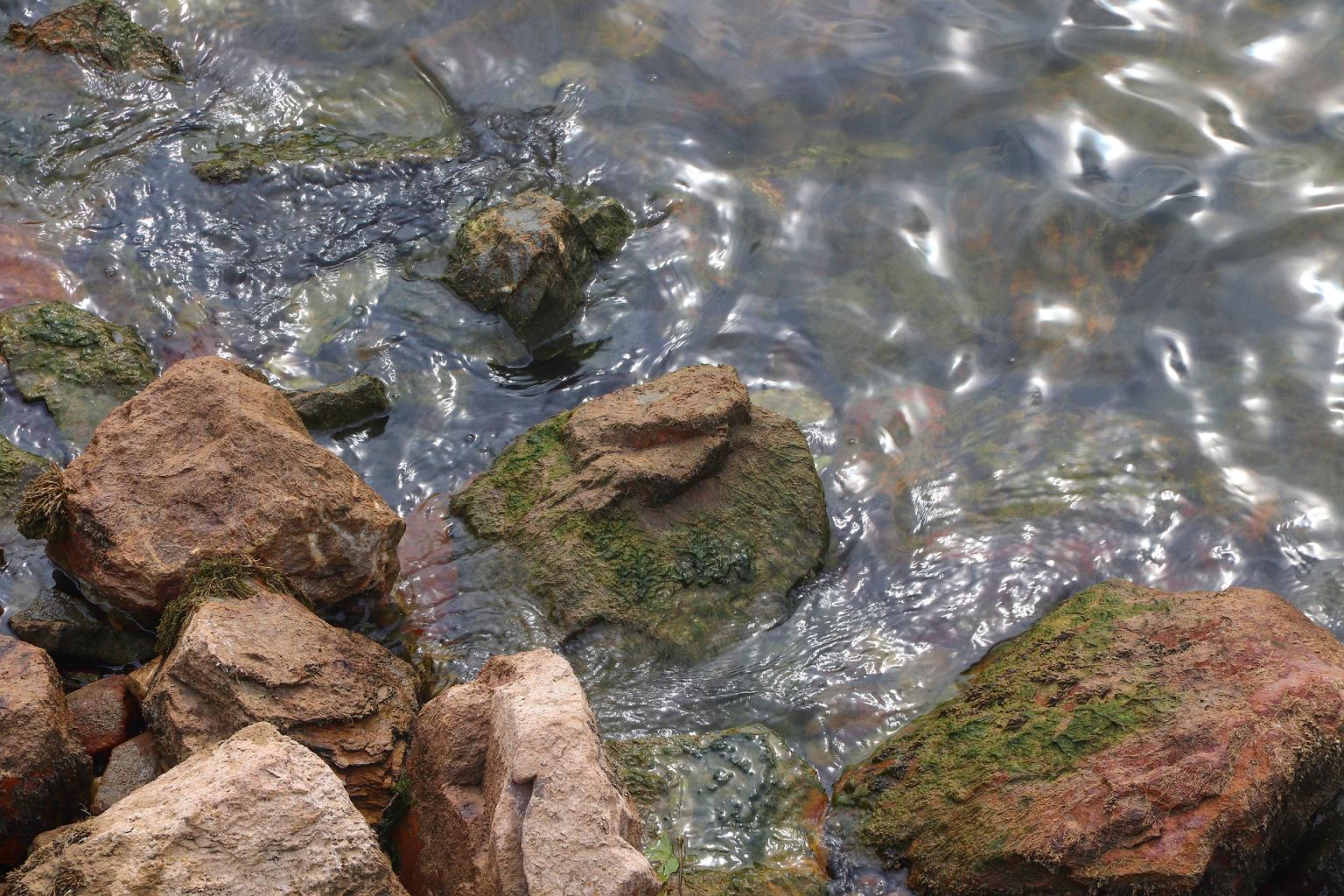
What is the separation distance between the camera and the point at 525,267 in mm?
6344

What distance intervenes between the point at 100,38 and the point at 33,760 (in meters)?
5.69

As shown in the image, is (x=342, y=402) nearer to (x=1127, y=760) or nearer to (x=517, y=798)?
(x=517, y=798)

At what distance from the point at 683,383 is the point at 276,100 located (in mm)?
4056

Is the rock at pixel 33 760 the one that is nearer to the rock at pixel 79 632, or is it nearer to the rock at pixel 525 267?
the rock at pixel 79 632

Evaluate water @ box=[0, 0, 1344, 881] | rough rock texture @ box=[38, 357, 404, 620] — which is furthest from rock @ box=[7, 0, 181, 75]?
rough rock texture @ box=[38, 357, 404, 620]

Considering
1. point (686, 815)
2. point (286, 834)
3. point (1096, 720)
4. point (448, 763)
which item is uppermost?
point (286, 834)

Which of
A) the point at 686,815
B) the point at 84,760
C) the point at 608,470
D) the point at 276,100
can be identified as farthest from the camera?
the point at 276,100

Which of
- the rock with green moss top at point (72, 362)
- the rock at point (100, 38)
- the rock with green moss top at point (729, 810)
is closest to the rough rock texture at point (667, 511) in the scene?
the rock with green moss top at point (729, 810)

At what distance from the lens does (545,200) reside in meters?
6.70

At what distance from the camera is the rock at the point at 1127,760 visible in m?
3.65

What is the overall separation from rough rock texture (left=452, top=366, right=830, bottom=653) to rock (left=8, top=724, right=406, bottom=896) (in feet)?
6.34

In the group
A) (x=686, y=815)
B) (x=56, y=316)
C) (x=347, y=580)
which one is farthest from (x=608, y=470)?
(x=56, y=316)

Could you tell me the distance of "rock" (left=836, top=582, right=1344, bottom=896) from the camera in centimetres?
365

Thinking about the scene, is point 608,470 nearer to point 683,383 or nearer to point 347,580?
point 683,383
